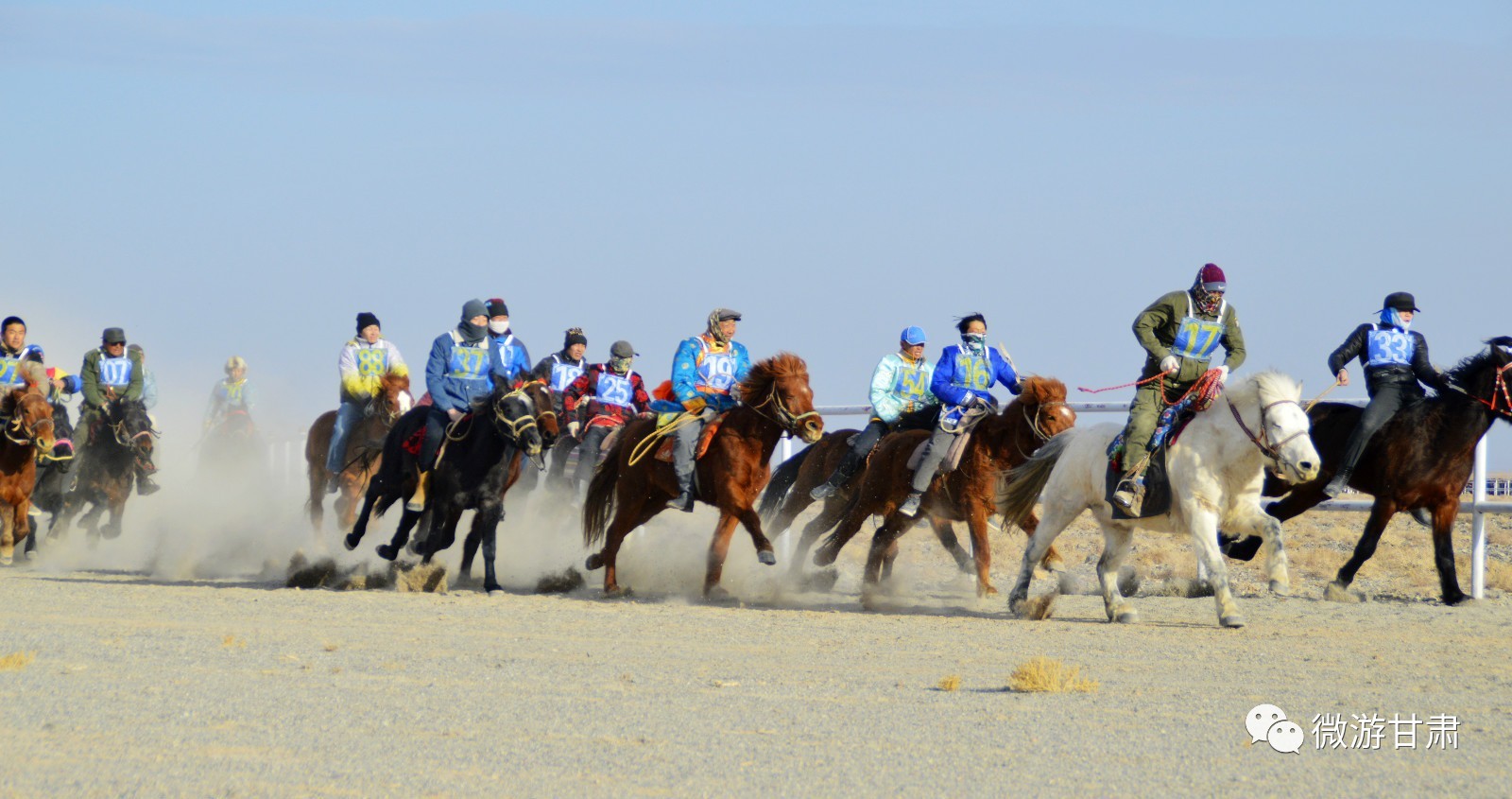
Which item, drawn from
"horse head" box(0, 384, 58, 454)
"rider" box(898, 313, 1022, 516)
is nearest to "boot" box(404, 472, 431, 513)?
"rider" box(898, 313, 1022, 516)

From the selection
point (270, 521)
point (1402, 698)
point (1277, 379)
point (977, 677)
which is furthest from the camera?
point (270, 521)

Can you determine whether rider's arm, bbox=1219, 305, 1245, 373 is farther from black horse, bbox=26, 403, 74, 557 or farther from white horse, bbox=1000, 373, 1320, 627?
black horse, bbox=26, 403, 74, 557

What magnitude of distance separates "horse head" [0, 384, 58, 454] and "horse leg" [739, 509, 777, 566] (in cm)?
743

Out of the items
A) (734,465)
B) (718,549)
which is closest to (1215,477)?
(734,465)

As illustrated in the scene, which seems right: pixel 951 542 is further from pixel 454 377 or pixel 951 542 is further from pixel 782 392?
pixel 454 377

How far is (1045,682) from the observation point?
23.9 feet

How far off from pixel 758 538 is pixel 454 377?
2994 mm

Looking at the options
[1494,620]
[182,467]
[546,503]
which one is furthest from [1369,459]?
[182,467]

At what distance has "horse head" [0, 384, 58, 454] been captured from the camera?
15.3 m

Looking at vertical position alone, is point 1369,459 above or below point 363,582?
above

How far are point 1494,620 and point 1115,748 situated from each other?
6.40 meters

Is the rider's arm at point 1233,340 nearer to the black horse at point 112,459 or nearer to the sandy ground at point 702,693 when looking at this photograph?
the sandy ground at point 702,693

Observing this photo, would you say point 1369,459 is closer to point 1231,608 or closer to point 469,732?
point 1231,608

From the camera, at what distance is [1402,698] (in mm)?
7117
